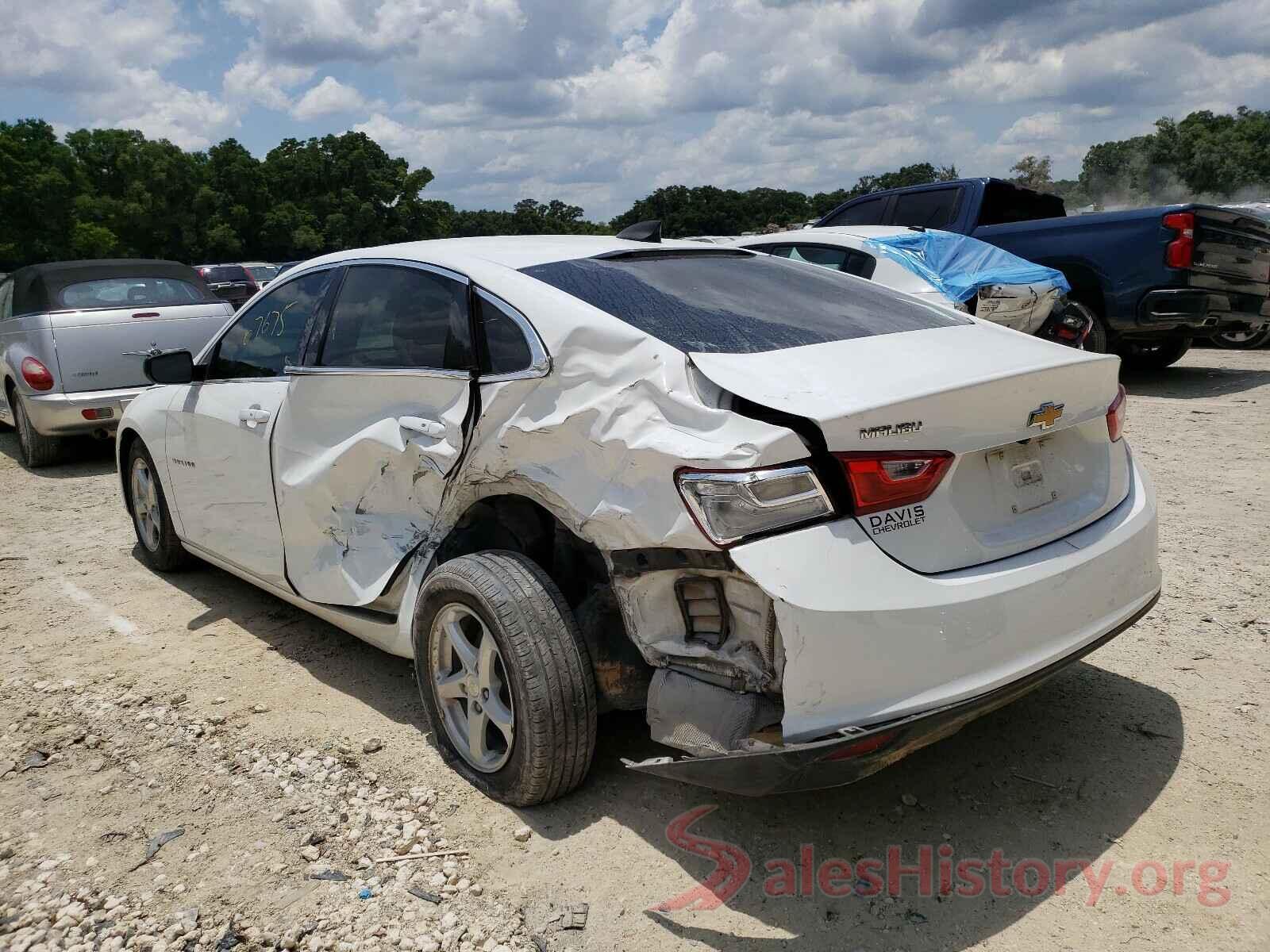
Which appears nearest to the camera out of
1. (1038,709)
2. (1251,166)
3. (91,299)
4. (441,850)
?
(441,850)

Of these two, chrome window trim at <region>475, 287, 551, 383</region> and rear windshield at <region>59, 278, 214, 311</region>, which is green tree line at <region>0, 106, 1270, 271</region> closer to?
rear windshield at <region>59, 278, 214, 311</region>

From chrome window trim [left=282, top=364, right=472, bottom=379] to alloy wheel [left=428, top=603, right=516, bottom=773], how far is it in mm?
735

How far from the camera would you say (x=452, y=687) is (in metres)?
3.16

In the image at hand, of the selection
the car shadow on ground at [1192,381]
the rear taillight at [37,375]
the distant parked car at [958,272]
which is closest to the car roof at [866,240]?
the distant parked car at [958,272]

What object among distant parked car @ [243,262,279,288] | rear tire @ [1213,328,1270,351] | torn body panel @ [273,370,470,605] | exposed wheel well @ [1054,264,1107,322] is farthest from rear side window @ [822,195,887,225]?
distant parked car @ [243,262,279,288]

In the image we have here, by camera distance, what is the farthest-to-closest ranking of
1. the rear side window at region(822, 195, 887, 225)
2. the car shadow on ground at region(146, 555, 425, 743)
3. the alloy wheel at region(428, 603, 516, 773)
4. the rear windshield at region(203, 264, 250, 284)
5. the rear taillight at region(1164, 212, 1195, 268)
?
1. the rear windshield at region(203, 264, 250, 284)
2. the rear side window at region(822, 195, 887, 225)
3. the rear taillight at region(1164, 212, 1195, 268)
4. the car shadow on ground at region(146, 555, 425, 743)
5. the alloy wheel at region(428, 603, 516, 773)

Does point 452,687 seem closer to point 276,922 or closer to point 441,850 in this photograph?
point 441,850

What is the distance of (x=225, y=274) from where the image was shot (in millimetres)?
25828

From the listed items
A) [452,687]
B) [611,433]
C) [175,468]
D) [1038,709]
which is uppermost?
[611,433]

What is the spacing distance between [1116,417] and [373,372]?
2.44 meters

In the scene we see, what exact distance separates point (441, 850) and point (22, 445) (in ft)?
25.3

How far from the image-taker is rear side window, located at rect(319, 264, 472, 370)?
10.7ft

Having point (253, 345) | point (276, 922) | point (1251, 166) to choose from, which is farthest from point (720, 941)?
point (1251, 166)

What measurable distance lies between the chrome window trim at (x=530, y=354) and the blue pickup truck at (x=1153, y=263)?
676 centimetres
